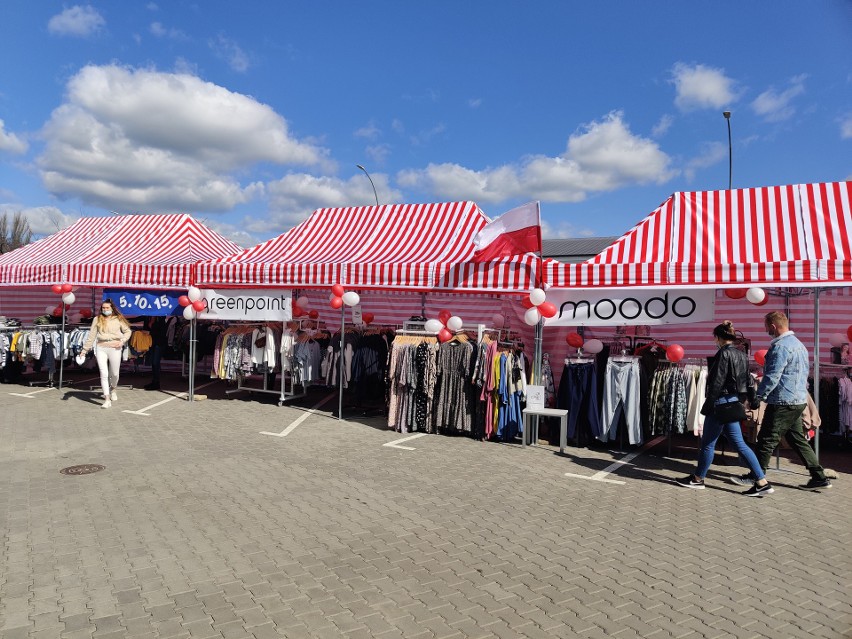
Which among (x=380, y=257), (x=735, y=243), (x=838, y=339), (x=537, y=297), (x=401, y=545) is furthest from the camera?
(x=380, y=257)

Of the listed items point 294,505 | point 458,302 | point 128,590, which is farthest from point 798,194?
point 128,590

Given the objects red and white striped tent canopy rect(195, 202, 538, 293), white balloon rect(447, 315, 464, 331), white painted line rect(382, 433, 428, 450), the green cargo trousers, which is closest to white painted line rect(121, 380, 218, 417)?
red and white striped tent canopy rect(195, 202, 538, 293)

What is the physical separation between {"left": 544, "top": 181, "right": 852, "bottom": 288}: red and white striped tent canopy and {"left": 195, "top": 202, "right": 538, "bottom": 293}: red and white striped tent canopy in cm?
122

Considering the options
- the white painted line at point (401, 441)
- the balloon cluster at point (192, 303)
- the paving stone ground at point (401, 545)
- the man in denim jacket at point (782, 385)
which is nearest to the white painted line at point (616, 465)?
the paving stone ground at point (401, 545)

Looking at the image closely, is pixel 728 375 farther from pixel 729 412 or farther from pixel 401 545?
pixel 401 545

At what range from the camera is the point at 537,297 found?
8742 mm

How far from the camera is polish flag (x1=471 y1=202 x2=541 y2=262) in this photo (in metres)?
8.99

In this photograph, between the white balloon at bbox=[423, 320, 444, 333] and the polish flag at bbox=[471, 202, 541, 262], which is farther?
the white balloon at bbox=[423, 320, 444, 333]

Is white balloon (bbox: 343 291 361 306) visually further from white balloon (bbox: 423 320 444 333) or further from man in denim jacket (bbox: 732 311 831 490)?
man in denim jacket (bbox: 732 311 831 490)

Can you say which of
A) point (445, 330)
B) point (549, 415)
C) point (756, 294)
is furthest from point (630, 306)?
point (445, 330)

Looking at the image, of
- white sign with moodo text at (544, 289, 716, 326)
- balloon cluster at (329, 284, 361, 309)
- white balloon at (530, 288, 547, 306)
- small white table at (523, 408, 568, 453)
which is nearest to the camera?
white sign with moodo text at (544, 289, 716, 326)

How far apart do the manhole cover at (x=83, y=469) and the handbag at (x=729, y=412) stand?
276 inches

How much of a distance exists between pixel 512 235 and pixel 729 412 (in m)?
4.10

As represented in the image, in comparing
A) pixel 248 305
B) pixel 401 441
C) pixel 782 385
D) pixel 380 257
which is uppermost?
pixel 380 257
